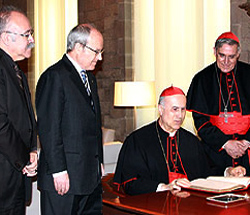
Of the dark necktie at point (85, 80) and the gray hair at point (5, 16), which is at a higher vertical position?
the gray hair at point (5, 16)

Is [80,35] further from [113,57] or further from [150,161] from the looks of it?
[113,57]

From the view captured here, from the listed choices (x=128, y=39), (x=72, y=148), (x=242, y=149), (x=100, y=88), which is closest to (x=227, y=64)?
(x=242, y=149)

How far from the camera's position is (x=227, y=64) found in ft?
13.4

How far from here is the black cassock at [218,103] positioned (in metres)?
4.12

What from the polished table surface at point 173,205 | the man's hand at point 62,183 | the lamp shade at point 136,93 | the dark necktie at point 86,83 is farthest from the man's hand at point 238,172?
the lamp shade at point 136,93

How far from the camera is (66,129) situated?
9.88 feet

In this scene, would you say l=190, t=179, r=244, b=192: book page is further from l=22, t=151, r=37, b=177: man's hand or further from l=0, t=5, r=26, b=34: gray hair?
l=0, t=5, r=26, b=34: gray hair

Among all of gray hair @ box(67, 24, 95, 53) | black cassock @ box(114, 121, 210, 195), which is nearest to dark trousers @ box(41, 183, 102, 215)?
black cassock @ box(114, 121, 210, 195)

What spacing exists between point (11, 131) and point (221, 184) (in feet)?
4.21

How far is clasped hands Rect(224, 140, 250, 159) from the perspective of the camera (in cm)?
402

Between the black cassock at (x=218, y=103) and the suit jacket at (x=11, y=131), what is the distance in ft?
5.74

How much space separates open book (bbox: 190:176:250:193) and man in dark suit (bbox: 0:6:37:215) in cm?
99

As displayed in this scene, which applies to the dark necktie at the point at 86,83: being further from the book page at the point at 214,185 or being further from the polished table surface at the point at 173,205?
the book page at the point at 214,185

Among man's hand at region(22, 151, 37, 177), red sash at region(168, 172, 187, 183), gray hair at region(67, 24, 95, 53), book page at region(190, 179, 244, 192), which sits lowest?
red sash at region(168, 172, 187, 183)
